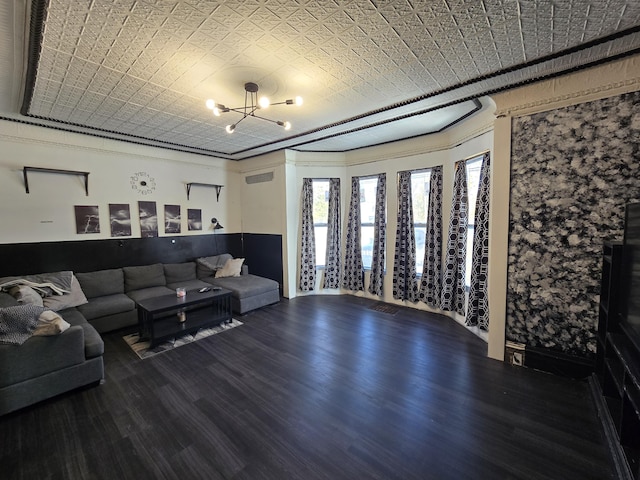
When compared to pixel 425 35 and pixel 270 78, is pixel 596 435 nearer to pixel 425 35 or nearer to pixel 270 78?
pixel 425 35

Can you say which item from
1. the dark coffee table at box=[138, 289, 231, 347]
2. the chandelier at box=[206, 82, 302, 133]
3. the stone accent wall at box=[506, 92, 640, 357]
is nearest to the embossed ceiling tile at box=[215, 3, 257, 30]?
the chandelier at box=[206, 82, 302, 133]

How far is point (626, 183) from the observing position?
6.90ft

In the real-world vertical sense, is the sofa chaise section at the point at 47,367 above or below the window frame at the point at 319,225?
below

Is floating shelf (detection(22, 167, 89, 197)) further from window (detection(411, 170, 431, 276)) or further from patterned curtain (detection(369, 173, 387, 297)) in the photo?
window (detection(411, 170, 431, 276))

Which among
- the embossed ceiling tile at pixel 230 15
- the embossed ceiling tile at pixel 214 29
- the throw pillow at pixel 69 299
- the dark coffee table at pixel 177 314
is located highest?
the embossed ceiling tile at pixel 214 29

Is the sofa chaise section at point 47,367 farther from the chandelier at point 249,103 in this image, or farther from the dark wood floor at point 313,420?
the chandelier at point 249,103

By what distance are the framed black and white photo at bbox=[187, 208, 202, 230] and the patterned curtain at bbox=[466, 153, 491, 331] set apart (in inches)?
179

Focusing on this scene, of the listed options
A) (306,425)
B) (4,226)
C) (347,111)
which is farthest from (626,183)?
(4,226)

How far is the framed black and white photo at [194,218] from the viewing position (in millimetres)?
4926

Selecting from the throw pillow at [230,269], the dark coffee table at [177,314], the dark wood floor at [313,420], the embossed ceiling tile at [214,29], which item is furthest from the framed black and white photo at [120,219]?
the embossed ceiling tile at [214,29]

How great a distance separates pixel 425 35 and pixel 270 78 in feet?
4.08

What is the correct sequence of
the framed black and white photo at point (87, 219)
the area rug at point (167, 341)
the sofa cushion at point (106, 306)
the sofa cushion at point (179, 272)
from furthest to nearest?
1. the sofa cushion at point (179, 272)
2. the framed black and white photo at point (87, 219)
3. the sofa cushion at point (106, 306)
4. the area rug at point (167, 341)

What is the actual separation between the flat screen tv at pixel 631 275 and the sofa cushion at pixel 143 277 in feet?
17.2

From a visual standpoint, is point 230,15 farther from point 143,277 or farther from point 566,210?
point 143,277
